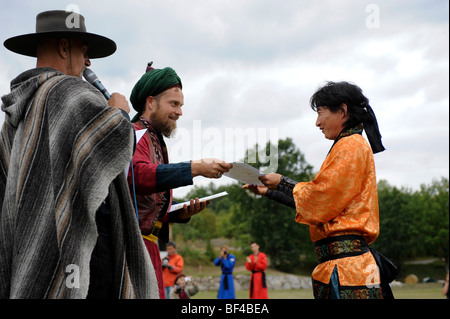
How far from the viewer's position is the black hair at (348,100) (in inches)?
153

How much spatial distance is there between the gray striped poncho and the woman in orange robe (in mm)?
1649

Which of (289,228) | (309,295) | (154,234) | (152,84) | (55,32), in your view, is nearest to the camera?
(55,32)

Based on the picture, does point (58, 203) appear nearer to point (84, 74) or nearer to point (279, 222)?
point (84, 74)

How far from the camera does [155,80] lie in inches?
148

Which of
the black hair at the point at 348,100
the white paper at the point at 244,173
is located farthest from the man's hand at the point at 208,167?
the black hair at the point at 348,100

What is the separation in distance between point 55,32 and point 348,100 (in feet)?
7.59

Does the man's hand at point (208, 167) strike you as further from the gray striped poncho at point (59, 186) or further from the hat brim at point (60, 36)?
the hat brim at point (60, 36)

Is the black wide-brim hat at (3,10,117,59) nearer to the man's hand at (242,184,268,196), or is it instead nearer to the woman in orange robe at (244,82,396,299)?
the woman in orange robe at (244,82,396,299)

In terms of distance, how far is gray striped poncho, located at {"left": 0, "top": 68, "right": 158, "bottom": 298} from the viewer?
222 cm

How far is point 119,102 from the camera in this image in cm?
267

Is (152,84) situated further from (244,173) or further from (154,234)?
(154,234)

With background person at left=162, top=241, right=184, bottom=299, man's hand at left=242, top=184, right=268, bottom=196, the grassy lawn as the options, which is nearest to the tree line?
the grassy lawn

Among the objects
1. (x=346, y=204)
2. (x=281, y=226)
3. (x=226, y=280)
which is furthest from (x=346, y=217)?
(x=281, y=226)
